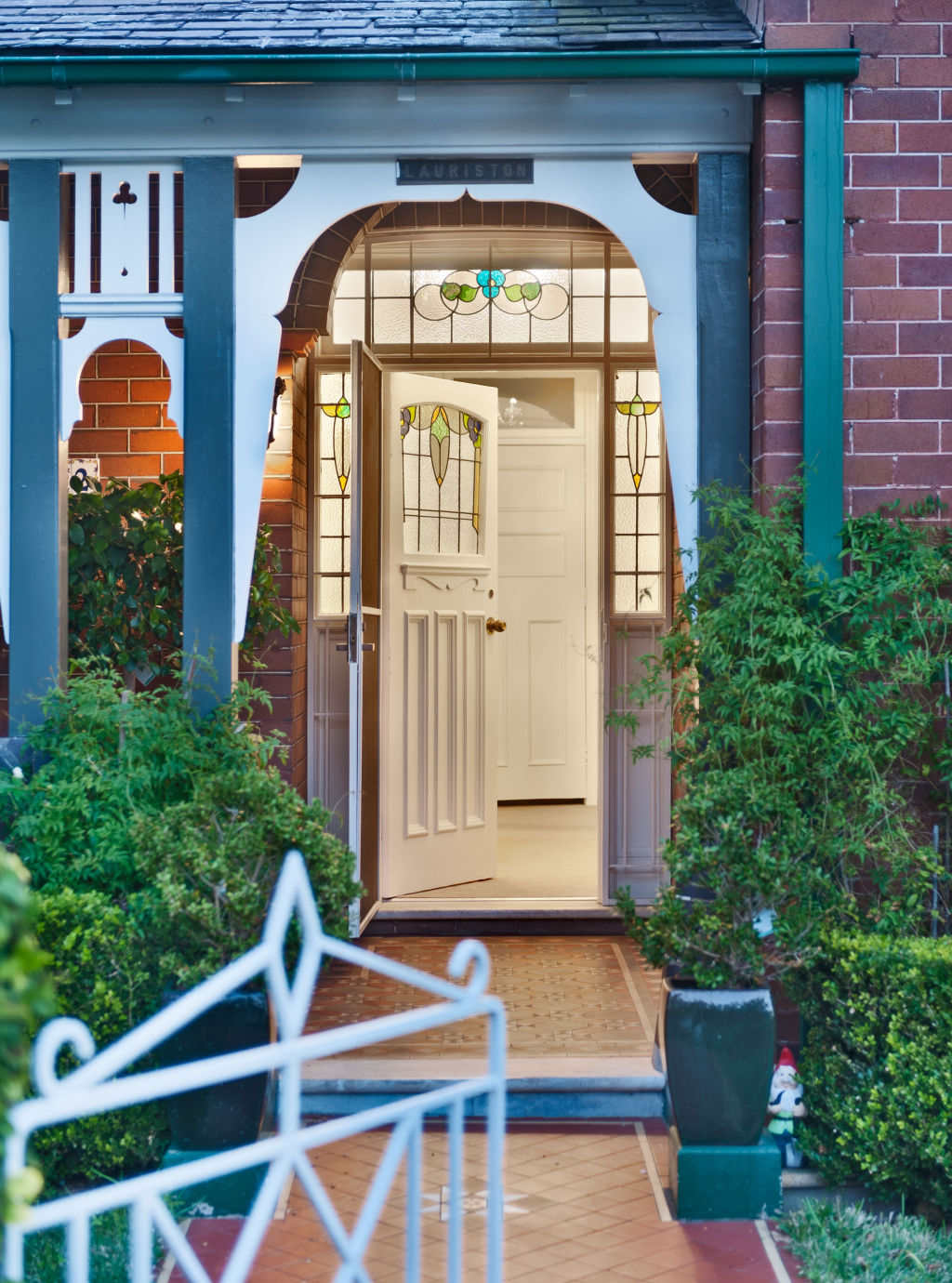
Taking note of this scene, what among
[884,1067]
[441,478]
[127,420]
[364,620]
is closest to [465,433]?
[441,478]

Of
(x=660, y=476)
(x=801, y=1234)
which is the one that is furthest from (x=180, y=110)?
(x=801, y=1234)

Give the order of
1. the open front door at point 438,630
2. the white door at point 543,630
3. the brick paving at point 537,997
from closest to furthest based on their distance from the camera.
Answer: the brick paving at point 537,997 < the open front door at point 438,630 < the white door at point 543,630

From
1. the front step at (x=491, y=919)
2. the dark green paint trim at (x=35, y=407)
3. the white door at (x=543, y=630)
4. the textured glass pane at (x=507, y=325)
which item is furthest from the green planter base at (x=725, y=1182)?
the white door at (x=543, y=630)

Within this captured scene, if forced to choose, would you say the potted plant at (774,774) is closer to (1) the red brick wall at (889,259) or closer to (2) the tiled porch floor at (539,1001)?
(1) the red brick wall at (889,259)

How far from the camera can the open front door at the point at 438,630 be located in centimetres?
592

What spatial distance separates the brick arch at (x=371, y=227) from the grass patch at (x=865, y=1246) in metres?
4.04

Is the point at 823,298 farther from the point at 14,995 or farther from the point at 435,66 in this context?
the point at 14,995

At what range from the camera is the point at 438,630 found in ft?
20.4

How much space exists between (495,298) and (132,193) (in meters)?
2.22

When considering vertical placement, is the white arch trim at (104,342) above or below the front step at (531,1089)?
above

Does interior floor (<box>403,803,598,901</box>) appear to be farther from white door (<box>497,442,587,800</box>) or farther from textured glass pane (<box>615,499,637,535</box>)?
textured glass pane (<box>615,499,637,535</box>)

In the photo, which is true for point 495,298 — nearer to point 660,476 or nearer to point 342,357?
point 342,357

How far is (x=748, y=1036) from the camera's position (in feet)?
11.2

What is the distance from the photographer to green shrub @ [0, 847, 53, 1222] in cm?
122
